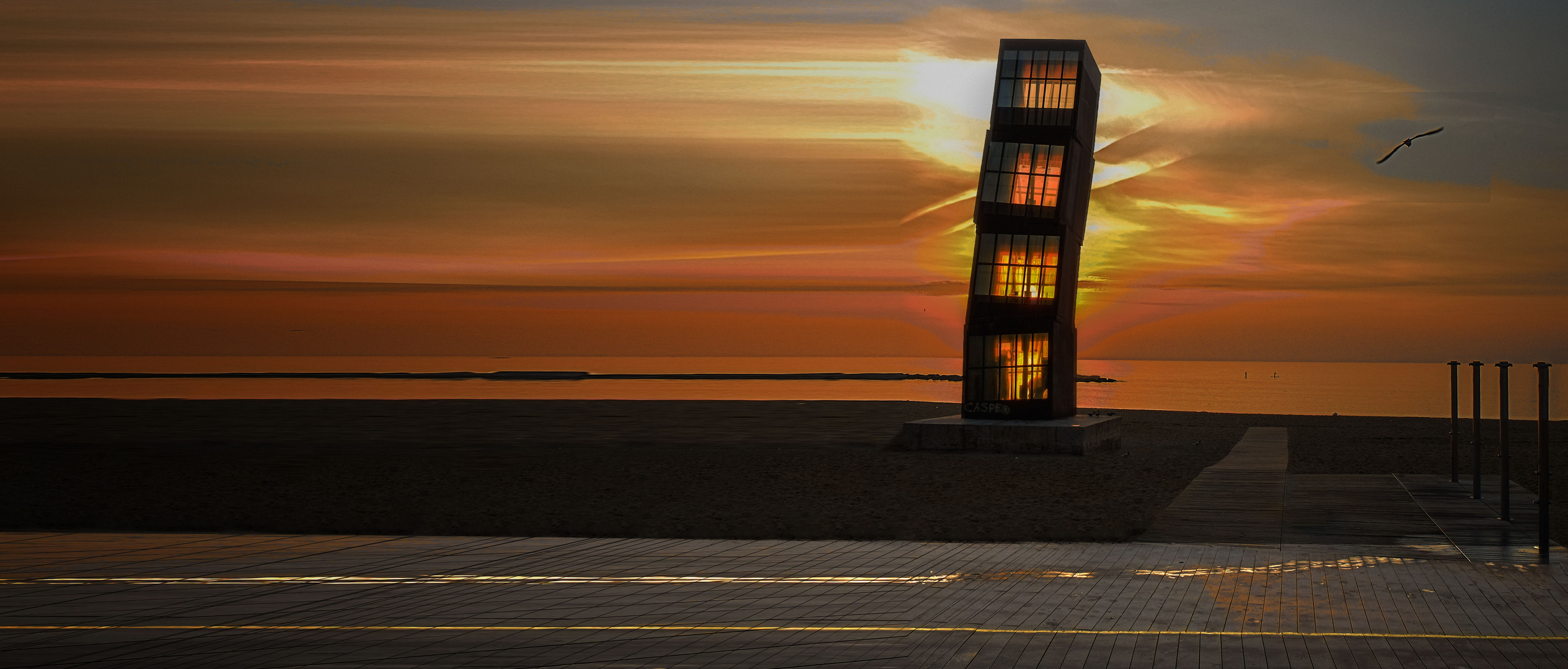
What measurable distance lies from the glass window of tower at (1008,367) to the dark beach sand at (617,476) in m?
2.66

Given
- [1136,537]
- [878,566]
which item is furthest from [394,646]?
[1136,537]

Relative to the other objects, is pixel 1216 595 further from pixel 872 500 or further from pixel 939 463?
pixel 939 463

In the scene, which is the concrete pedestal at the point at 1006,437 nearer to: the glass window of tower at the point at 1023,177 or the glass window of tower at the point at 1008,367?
the glass window of tower at the point at 1008,367

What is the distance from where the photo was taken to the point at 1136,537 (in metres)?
11.9

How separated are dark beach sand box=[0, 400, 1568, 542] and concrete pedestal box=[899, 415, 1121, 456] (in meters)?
0.59

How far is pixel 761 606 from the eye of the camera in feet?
27.5

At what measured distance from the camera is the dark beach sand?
1370cm

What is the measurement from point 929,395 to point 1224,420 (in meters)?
37.3

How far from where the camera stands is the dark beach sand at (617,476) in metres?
13.7

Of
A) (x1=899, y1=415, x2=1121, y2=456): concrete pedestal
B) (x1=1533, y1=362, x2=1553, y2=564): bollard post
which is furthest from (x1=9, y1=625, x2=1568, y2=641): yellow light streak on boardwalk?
(x1=899, y1=415, x2=1121, y2=456): concrete pedestal

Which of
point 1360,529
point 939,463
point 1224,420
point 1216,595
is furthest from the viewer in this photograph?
point 1224,420

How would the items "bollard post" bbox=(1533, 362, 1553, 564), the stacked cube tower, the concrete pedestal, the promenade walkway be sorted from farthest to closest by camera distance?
the stacked cube tower
the concrete pedestal
"bollard post" bbox=(1533, 362, 1553, 564)
the promenade walkway

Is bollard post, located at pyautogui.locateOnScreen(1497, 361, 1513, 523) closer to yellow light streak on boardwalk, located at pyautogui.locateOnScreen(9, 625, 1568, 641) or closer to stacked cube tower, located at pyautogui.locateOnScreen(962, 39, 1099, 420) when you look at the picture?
yellow light streak on boardwalk, located at pyautogui.locateOnScreen(9, 625, 1568, 641)

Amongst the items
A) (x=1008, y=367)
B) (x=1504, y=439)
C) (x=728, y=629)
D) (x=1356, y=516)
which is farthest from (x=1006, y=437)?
(x=728, y=629)
